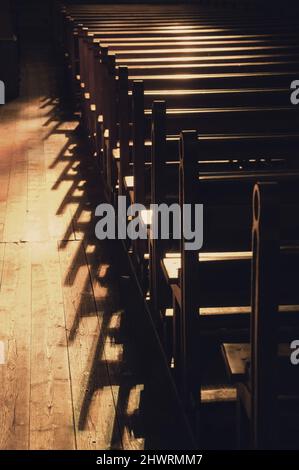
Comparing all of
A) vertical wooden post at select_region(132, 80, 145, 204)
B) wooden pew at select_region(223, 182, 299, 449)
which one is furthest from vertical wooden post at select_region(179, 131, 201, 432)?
vertical wooden post at select_region(132, 80, 145, 204)

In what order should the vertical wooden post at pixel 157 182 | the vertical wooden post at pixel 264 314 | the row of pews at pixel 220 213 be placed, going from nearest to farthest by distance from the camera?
the vertical wooden post at pixel 264 314
the row of pews at pixel 220 213
the vertical wooden post at pixel 157 182

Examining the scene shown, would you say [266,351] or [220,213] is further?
[220,213]

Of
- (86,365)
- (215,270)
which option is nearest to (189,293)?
(215,270)

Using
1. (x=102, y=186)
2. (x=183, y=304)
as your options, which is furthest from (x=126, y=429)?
(x=102, y=186)

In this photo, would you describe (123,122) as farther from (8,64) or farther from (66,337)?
(8,64)

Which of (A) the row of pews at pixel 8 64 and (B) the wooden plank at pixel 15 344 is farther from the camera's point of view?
(A) the row of pews at pixel 8 64

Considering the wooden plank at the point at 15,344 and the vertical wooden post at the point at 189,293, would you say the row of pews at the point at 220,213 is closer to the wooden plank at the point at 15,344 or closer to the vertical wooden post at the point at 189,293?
the vertical wooden post at the point at 189,293

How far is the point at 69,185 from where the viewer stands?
574 cm

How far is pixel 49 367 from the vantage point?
3107 mm

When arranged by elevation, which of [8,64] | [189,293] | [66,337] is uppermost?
[189,293]

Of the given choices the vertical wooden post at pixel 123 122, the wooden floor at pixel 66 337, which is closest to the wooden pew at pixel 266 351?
the wooden floor at pixel 66 337

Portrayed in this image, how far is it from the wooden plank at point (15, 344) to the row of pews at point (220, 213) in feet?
1.62

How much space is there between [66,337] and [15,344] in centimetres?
20

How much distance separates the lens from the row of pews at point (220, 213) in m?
1.75
